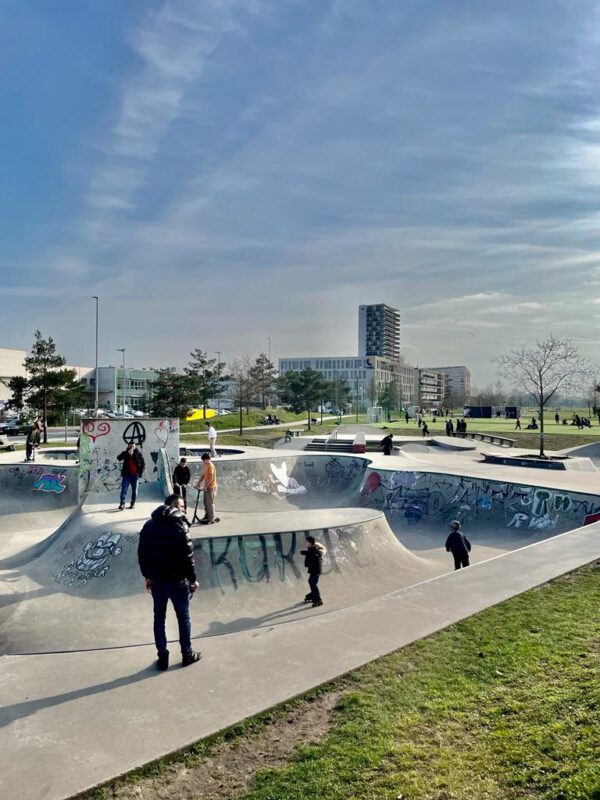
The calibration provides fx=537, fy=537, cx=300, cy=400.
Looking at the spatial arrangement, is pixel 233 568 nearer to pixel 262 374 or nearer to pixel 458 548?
pixel 458 548

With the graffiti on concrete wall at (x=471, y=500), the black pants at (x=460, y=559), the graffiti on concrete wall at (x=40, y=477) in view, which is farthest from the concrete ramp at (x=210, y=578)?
the graffiti on concrete wall at (x=40, y=477)

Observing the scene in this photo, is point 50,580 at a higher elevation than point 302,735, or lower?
lower

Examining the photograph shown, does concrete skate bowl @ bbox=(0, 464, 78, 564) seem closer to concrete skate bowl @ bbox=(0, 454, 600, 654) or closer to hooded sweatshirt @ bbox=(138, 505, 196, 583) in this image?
concrete skate bowl @ bbox=(0, 454, 600, 654)

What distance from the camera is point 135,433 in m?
15.9

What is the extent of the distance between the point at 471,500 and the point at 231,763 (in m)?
14.0

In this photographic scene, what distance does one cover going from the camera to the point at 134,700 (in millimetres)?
4340

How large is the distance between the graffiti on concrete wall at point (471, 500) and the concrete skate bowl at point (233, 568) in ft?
0.15

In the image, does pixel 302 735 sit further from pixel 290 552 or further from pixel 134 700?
pixel 290 552

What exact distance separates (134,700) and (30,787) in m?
1.11

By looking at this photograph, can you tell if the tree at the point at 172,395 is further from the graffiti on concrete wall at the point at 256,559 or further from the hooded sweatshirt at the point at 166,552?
the hooded sweatshirt at the point at 166,552

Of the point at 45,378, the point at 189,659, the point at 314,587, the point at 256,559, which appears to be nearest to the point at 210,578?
the point at 256,559

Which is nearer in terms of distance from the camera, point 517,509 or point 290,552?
point 290,552

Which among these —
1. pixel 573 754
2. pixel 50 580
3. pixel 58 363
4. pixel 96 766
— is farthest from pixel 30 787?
pixel 58 363

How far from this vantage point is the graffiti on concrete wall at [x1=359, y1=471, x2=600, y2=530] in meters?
14.1
